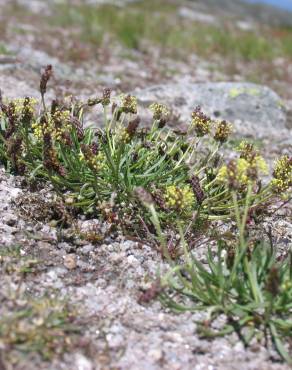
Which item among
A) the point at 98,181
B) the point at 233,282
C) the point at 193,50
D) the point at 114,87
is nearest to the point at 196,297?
the point at 233,282

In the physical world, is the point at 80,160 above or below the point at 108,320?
above

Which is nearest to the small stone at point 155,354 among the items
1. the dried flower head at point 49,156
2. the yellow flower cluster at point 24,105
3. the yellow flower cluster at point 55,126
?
the dried flower head at point 49,156

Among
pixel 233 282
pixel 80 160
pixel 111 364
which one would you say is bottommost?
pixel 111 364

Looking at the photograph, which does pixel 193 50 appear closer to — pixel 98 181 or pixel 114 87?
pixel 114 87

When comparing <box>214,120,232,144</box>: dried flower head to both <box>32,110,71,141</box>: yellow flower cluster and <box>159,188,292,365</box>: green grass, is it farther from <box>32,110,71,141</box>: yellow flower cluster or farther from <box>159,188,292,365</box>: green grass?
<box>32,110,71,141</box>: yellow flower cluster

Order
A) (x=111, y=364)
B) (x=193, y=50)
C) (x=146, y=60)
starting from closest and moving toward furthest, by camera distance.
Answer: (x=111, y=364) < (x=146, y=60) < (x=193, y=50)

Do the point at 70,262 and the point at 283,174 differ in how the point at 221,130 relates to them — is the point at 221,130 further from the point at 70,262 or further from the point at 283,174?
the point at 70,262

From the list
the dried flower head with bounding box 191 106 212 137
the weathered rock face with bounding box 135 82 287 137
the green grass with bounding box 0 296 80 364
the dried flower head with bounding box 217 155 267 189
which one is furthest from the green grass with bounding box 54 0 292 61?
the green grass with bounding box 0 296 80 364
